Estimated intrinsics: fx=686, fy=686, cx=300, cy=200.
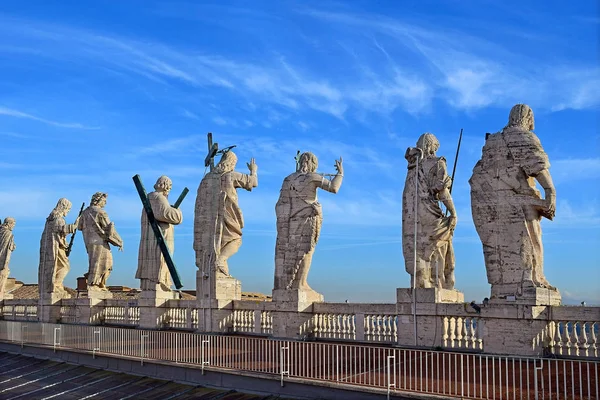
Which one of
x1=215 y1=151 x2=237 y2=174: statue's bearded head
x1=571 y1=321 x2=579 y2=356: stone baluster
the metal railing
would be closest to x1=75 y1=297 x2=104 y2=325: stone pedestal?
the metal railing

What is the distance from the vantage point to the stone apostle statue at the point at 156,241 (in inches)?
767

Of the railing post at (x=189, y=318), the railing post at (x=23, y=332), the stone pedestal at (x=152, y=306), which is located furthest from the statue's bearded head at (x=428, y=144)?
the railing post at (x=23, y=332)

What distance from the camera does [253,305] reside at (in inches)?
664

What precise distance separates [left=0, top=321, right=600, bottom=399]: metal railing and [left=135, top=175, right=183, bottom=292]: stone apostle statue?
242 centimetres

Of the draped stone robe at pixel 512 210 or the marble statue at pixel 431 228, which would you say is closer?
the draped stone robe at pixel 512 210

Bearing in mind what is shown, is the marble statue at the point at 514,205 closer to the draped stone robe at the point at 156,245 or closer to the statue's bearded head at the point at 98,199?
the draped stone robe at the point at 156,245

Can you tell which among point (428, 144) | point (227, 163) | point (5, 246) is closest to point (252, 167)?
point (227, 163)

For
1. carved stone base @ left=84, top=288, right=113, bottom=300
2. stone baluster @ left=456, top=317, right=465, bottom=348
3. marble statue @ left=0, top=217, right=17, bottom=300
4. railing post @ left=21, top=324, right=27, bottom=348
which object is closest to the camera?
stone baluster @ left=456, top=317, right=465, bottom=348

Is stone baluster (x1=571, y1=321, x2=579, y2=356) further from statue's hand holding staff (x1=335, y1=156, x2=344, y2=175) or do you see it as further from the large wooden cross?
the large wooden cross

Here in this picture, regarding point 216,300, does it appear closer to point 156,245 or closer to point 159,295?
point 159,295

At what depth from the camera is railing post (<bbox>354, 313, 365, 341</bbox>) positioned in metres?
14.4

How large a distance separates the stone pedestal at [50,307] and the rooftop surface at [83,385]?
11.1 feet

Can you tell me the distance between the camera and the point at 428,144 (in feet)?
46.8

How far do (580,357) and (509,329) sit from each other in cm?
123
